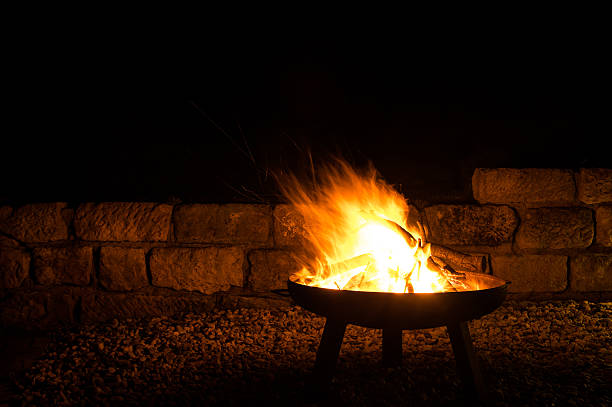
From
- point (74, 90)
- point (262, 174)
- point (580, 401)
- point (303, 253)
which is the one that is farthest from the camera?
point (74, 90)

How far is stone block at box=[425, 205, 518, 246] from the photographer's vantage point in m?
3.00

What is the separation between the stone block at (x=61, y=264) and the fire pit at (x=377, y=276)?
151 centimetres

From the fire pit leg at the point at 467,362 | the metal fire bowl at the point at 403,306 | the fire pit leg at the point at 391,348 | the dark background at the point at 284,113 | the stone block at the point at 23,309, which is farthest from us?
the dark background at the point at 284,113

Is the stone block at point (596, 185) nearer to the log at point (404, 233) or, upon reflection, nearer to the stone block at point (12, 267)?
the log at point (404, 233)

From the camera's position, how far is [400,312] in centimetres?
161

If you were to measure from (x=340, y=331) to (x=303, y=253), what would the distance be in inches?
48.9

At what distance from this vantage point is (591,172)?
9.91 ft

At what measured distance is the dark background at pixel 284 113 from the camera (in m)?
3.23

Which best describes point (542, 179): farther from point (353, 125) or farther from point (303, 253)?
point (303, 253)

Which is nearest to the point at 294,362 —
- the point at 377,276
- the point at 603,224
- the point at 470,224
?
the point at 377,276

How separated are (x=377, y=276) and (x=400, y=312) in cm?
55

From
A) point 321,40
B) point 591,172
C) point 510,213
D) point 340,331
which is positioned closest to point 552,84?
point 591,172

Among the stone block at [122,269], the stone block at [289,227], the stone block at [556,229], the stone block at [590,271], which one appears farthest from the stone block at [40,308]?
the stone block at [590,271]

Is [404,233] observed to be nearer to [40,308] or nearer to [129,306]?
[129,306]
